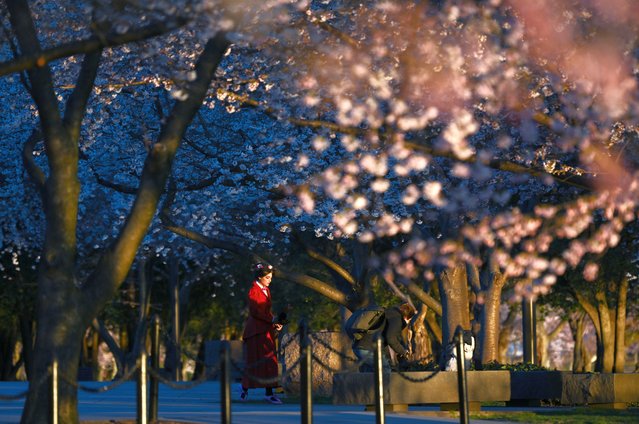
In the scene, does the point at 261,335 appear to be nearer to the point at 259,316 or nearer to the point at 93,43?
the point at 259,316

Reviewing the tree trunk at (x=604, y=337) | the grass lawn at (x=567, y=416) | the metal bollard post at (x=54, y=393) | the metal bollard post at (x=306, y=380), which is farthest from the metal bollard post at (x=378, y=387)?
the tree trunk at (x=604, y=337)

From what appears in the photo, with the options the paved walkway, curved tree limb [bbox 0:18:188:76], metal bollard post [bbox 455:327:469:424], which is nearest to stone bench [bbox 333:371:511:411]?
the paved walkway

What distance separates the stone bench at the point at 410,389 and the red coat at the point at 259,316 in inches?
74.4

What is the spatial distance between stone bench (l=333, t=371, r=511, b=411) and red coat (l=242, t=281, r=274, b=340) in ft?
6.20

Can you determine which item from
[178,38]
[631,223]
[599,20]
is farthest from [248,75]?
[631,223]

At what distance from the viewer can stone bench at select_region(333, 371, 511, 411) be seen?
20.2m

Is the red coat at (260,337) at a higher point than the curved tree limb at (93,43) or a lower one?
lower

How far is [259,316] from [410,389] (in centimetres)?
296

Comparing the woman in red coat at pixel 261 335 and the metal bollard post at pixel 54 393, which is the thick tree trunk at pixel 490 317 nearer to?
the woman in red coat at pixel 261 335

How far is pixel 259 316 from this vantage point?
72.2ft

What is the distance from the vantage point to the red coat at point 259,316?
2188 centimetres

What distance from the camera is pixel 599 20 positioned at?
14789 millimetres

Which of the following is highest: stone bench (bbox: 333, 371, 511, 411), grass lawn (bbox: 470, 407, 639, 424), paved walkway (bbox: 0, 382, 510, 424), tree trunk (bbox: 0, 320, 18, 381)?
tree trunk (bbox: 0, 320, 18, 381)

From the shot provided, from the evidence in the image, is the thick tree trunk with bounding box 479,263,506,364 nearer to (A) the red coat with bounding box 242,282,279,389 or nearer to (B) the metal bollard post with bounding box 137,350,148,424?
(A) the red coat with bounding box 242,282,279,389
